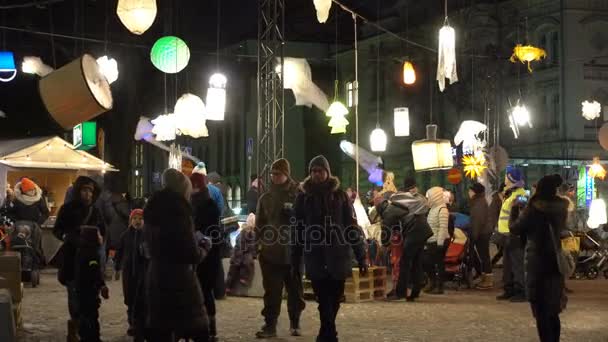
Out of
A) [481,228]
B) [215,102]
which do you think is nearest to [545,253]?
[481,228]

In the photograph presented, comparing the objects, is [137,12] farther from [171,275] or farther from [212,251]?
[171,275]

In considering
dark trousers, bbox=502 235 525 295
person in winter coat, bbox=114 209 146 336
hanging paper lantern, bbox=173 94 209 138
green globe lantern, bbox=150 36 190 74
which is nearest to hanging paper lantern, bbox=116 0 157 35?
green globe lantern, bbox=150 36 190 74

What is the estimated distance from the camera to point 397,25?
49062 mm

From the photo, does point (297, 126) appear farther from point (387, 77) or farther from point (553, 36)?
point (553, 36)

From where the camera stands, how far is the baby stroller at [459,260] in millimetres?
16719

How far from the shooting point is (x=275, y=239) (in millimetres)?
10352

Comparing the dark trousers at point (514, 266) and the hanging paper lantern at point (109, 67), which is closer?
the dark trousers at point (514, 266)

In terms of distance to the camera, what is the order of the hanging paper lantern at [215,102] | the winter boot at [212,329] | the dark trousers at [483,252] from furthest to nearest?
1. the hanging paper lantern at [215,102]
2. the dark trousers at [483,252]
3. the winter boot at [212,329]

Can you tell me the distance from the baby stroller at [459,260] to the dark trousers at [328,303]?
798cm

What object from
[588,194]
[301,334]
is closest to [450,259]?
[301,334]

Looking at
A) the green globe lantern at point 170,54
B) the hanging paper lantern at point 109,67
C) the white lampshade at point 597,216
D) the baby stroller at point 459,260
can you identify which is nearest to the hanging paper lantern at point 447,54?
the baby stroller at point 459,260

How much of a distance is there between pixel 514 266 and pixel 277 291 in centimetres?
558

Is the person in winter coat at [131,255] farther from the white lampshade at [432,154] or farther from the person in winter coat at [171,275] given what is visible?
the white lampshade at [432,154]

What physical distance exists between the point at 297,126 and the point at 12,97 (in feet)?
59.8
